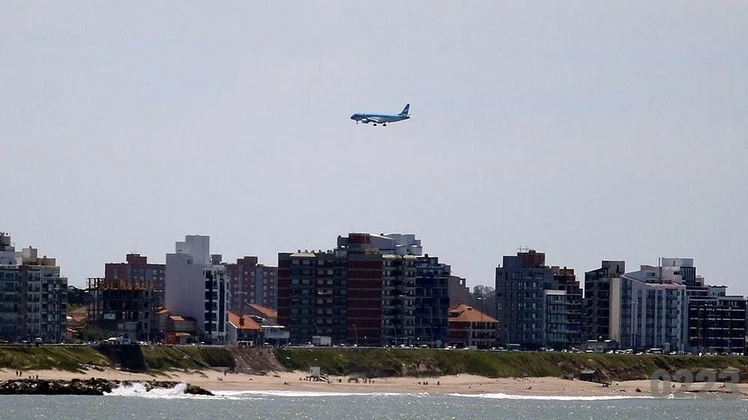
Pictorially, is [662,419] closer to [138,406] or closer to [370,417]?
[370,417]

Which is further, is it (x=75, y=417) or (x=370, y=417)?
(x=370, y=417)

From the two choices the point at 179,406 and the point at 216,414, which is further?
the point at 179,406

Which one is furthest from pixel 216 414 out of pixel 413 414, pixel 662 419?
pixel 662 419

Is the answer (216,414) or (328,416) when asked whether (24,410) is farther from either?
(328,416)

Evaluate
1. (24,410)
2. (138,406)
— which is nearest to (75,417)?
(24,410)

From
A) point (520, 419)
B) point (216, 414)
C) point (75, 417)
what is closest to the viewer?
point (75, 417)

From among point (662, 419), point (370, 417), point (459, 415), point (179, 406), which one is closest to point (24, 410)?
point (179, 406)

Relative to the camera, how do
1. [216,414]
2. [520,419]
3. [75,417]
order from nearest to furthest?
[75,417], [216,414], [520,419]

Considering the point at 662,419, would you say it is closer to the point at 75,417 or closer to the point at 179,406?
the point at 179,406
